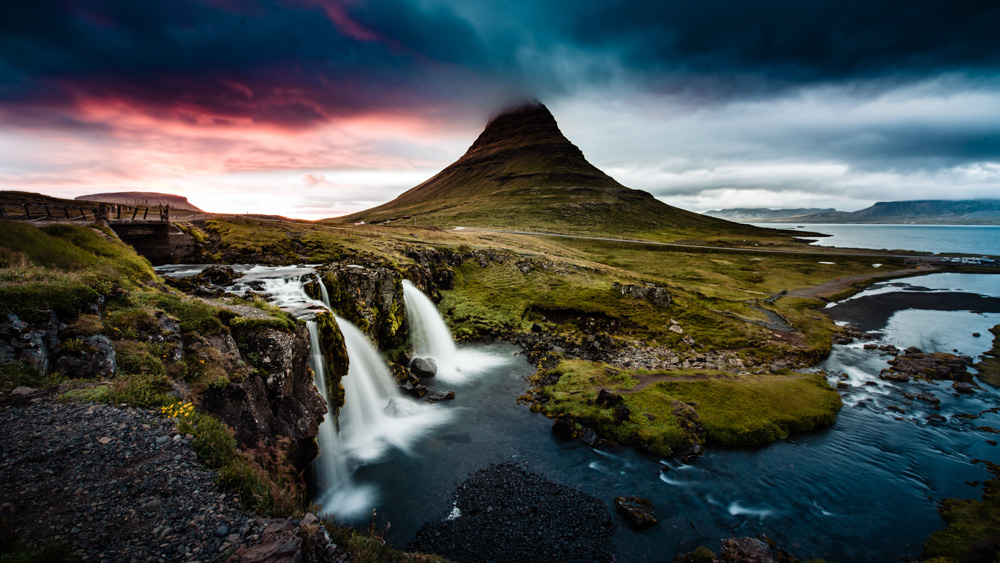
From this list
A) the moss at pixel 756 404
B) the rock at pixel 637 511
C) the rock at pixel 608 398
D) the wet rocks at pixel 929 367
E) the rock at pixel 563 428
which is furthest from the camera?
the wet rocks at pixel 929 367

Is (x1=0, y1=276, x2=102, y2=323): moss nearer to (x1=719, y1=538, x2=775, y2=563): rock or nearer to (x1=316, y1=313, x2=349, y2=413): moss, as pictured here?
(x1=316, y1=313, x2=349, y2=413): moss

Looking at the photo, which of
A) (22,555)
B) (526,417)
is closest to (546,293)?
(526,417)

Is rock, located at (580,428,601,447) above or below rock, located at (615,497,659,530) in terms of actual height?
above

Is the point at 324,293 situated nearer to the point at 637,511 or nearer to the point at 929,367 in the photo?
the point at 637,511

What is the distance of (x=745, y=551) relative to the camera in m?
15.0

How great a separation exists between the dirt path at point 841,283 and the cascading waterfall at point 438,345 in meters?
67.9

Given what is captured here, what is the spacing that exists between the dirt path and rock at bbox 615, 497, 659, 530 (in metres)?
72.5

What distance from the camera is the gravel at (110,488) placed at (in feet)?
23.6

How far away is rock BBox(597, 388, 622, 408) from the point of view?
25.7 m

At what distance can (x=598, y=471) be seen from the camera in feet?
68.8

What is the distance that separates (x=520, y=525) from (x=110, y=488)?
14.5m

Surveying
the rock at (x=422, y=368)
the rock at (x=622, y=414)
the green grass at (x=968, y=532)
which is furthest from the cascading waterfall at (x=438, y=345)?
the green grass at (x=968, y=532)

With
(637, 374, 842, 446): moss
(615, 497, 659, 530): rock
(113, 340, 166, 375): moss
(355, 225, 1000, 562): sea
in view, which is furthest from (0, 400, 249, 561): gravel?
(637, 374, 842, 446): moss

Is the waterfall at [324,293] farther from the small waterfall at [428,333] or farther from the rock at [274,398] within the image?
the rock at [274,398]
